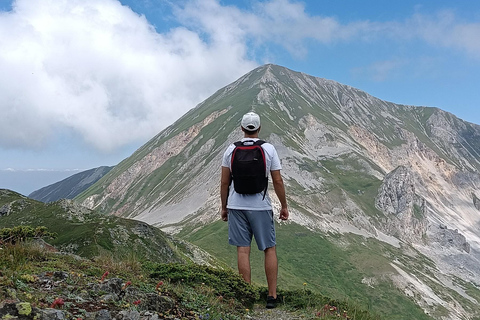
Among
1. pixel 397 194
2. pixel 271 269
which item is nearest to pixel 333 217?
pixel 397 194

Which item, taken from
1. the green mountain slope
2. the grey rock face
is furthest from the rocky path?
the grey rock face

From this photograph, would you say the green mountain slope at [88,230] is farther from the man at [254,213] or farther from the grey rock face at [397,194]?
the grey rock face at [397,194]

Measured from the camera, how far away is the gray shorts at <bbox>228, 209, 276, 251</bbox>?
8.11 m

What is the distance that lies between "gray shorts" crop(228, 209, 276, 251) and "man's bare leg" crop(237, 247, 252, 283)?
135 mm

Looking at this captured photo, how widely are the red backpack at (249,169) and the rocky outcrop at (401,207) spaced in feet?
456

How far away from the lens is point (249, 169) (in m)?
7.74

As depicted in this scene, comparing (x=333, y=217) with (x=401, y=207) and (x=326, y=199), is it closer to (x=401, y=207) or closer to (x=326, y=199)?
(x=326, y=199)

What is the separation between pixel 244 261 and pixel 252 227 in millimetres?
959

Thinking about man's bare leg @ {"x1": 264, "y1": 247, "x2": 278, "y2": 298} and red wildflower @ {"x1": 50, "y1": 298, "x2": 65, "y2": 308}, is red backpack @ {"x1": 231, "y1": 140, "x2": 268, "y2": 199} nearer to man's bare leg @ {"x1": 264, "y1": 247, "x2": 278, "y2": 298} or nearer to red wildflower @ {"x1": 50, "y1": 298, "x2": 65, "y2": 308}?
man's bare leg @ {"x1": 264, "y1": 247, "x2": 278, "y2": 298}

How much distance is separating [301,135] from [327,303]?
181876 millimetres

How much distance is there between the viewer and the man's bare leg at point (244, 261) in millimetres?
8359

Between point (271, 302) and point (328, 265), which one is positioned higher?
point (271, 302)

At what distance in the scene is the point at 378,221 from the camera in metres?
134

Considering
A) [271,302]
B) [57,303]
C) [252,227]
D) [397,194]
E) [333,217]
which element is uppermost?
[252,227]
